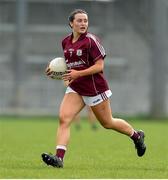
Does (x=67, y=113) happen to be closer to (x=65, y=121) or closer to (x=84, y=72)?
(x=65, y=121)

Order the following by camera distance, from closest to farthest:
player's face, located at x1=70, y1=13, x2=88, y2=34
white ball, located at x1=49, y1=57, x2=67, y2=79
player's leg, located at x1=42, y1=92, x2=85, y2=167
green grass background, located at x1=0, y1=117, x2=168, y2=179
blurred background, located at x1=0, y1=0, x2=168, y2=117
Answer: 1. green grass background, located at x1=0, y1=117, x2=168, y2=179
2. player's leg, located at x1=42, y1=92, x2=85, y2=167
3. player's face, located at x1=70, y1=13, x2=88, y2=34
4. white ball, located at x1=49, y1=57, x2=67, y2=79
5. blurred background, located at x1=0, y1=0, x2=168, y2=117

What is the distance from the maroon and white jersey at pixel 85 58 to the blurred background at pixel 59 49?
20.0 meters

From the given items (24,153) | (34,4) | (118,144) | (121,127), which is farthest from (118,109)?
(121,127)

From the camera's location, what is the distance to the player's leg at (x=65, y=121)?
1041 centimetres

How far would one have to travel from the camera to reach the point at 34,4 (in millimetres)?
33906

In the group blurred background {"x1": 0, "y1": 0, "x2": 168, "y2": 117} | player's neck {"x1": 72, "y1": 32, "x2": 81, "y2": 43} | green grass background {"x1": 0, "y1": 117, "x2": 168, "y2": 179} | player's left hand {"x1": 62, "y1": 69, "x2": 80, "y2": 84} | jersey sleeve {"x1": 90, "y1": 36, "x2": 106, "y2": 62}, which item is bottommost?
blurred background {"x1": 0, "y1": 0, "x2": 168, "y2": 117}

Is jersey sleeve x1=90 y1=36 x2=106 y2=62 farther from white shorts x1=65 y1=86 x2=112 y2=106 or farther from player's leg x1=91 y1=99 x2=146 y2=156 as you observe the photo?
player's leg x1=91 y1=99 x2=146 y2=156

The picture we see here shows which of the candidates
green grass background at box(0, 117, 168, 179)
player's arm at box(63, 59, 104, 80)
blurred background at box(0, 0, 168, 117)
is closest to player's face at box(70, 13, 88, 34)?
player's arm at box(63, 59, 104, 80)

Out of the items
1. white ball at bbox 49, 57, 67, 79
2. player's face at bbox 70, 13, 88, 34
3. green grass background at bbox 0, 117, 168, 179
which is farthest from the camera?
white ball at bbox 49, 57, 67, 79

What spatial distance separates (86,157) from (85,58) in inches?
92.0

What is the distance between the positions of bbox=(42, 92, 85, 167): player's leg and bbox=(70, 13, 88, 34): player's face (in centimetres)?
80

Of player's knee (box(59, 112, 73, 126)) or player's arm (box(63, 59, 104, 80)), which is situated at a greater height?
player's arm (box(63, 59, 104, 80))

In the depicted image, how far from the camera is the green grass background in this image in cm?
983

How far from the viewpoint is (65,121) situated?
417 inches
